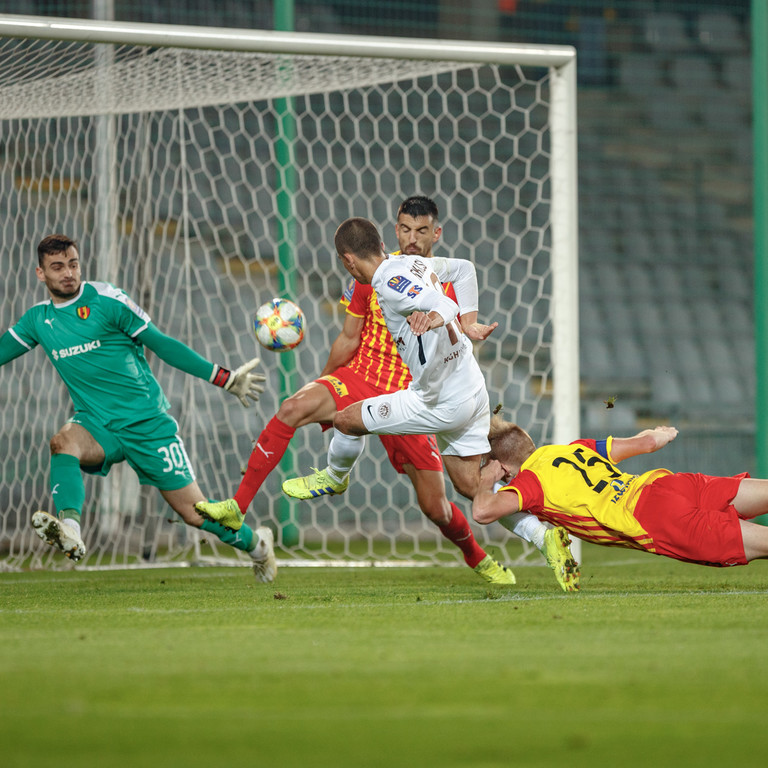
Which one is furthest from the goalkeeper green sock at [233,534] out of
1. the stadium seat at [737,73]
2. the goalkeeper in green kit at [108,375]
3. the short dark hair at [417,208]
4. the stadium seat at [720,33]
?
the stadium seat at [720,33]

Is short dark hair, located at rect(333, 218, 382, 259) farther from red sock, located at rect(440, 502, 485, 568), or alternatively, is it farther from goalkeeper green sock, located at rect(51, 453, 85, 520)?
goalkeeper green sock, located at rect(51, 453, 85, 520)

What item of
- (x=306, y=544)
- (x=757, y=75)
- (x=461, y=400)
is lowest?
(x=306, y=544)

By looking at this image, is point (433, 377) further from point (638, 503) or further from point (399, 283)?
point (638, 503)

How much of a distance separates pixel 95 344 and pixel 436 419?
6.29 ft

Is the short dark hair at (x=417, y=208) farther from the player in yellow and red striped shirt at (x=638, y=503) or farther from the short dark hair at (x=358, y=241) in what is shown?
the player in yellow and red striped shirt at (x=638, y=503)

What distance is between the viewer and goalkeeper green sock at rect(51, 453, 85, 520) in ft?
18.0

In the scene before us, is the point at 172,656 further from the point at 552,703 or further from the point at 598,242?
the point at 598,242

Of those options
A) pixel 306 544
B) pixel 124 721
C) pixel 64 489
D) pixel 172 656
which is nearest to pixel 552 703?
pixel 124 721

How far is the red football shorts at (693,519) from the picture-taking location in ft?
14.8

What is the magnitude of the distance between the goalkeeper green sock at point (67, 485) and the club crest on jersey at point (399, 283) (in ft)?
6.32

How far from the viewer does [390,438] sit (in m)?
5.55

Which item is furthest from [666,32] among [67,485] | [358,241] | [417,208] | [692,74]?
[67,485]

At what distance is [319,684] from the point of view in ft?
8.58

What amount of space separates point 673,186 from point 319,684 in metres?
13.4
